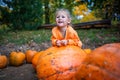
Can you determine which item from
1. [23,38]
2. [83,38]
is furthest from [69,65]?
[23,38]

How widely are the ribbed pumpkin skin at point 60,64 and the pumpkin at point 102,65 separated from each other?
489 mm

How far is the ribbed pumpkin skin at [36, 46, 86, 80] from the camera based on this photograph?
275 cm

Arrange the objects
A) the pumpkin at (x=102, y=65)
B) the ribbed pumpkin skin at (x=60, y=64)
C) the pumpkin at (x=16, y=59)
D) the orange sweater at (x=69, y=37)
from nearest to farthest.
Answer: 1. the pumpkin at (x=102, y=65)
2. the ribbed pumpkin skin at (x=60, y=64)
3. the orange sweater at (x=69, y=37)
4. the pumpkin at (x=16, y=59)

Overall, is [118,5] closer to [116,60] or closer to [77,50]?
[77,50]

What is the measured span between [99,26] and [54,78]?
32.1 feet

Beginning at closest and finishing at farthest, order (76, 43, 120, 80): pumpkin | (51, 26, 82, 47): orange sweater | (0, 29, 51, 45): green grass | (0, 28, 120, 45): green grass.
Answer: (76, 43, 120, 80): pumpkin
(51, 26, 82, 47): orange sweater
(0, 28, 120, 45): green grass
(0, 29, 51, 45): green grass

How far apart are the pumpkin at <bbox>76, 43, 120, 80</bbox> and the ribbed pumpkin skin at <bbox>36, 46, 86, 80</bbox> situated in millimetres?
489

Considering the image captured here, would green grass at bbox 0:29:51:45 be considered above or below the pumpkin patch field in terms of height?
below

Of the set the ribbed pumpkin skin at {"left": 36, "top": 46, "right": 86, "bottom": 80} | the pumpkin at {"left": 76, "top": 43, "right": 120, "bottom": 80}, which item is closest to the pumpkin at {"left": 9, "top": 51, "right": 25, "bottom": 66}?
the ribbed pumpkin skin at {"left": 36, "top": 46, "right": 86, "bottom": 80}

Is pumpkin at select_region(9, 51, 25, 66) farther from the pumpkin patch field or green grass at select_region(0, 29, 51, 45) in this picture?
green grass at select_region(0, 29, 51, 45)

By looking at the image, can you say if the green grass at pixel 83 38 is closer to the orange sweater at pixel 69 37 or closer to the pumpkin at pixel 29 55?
the pumpkin at pixel 29 55

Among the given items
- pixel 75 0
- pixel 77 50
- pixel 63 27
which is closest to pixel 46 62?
pixel 77 50

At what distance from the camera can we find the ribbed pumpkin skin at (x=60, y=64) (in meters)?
2.75

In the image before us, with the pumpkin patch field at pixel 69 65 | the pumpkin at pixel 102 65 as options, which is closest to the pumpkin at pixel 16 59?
the pumpkin patch field at pixel 69 65
